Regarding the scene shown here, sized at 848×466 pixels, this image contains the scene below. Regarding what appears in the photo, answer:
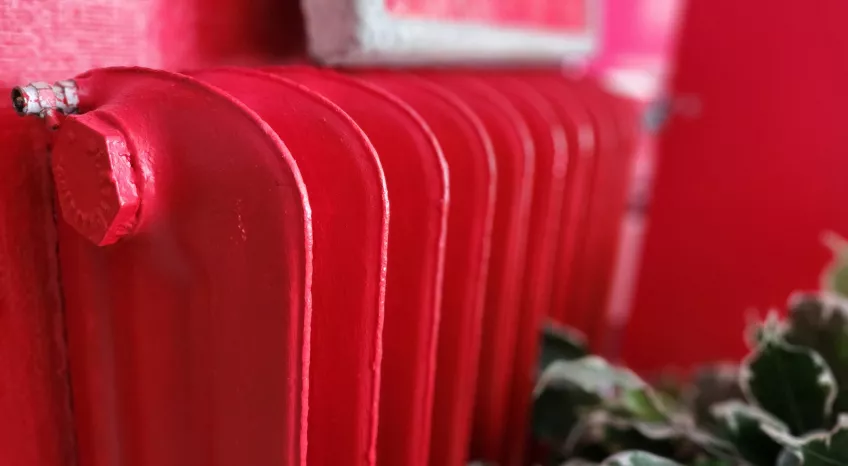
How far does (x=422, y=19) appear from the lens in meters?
0.61

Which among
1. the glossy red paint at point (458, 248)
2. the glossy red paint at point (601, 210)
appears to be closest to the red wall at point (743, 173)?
the glossy red paint at point (601, 210)

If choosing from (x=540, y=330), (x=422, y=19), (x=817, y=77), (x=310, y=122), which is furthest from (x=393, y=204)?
(x=817, y=77)

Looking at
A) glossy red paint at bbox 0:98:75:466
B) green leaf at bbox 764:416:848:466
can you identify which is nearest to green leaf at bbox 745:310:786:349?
green leaf at bbox 764:416:848:466

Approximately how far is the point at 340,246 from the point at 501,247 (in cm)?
26

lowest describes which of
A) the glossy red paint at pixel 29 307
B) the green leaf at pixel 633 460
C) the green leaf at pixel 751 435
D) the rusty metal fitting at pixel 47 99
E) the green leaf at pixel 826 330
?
the green leaf at pixel 751 435

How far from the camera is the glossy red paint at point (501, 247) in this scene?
644mm

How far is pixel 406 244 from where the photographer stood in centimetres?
49

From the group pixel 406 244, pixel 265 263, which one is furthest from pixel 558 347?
pixel 265 263

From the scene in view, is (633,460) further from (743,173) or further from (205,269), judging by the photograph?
(743,173)

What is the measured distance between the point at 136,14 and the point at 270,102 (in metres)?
0.16

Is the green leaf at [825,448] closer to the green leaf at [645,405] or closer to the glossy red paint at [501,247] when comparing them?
the green leaf at [645,405]

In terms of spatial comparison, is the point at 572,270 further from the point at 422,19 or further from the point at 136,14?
the point at 136,14

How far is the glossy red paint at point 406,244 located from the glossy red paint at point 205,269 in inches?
4.8

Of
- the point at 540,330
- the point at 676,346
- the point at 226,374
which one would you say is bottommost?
the point at 676,346
